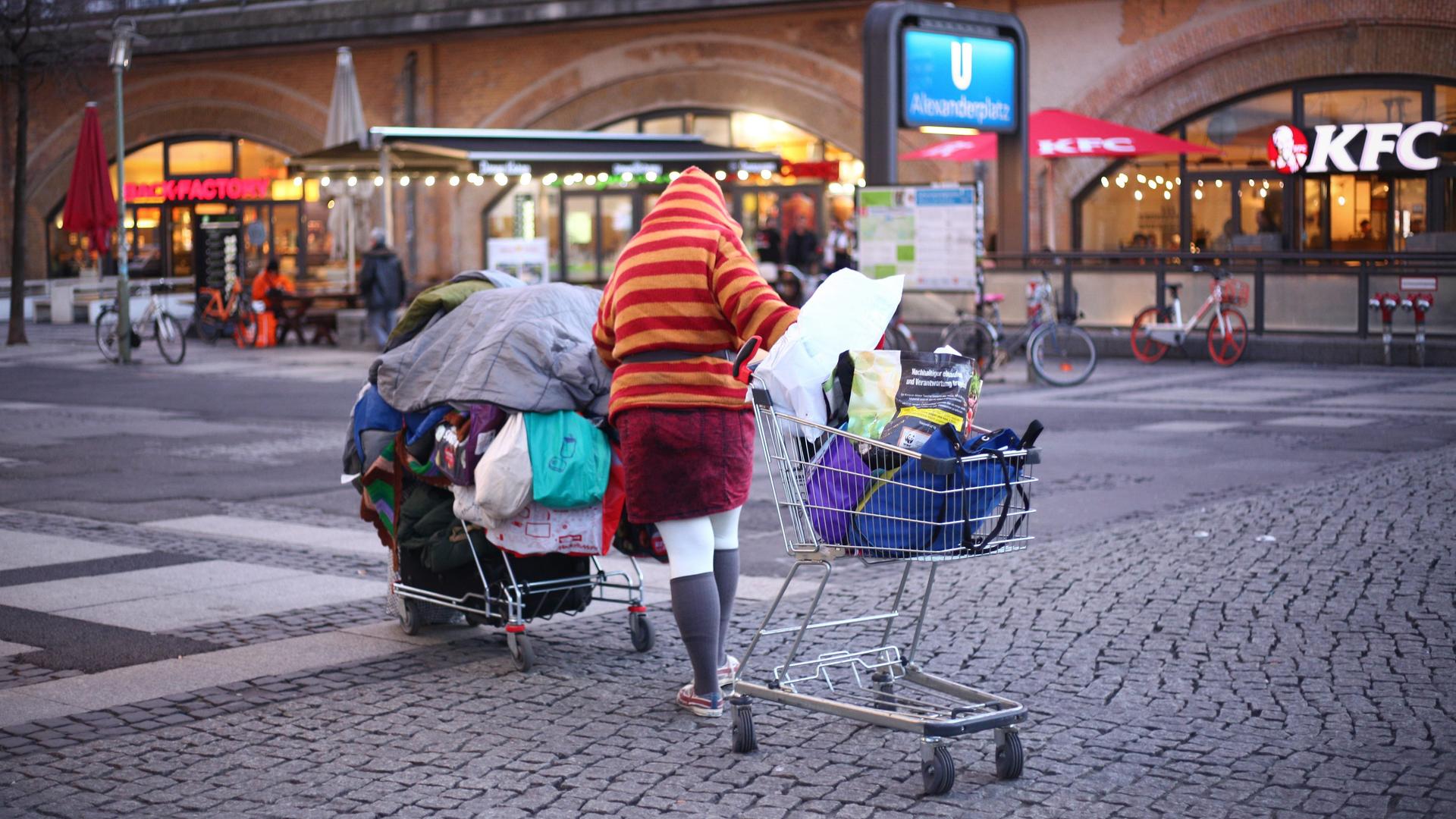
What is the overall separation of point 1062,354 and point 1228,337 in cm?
304

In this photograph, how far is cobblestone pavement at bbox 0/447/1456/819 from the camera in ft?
15.4

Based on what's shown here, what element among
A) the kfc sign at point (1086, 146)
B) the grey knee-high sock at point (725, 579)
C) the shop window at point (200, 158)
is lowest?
the grey knee-high sock at point (725, 579)

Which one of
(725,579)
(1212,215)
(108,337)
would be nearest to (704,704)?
(725,579)

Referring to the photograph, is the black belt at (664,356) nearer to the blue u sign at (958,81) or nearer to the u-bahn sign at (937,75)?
the u-bahn sign at (937,75)

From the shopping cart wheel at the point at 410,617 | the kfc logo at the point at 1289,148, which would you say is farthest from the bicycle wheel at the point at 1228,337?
the shopping cart wheel at the point at 410,617

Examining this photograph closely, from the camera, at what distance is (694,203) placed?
559cm

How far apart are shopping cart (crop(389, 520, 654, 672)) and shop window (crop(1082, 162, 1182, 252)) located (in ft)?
75.2

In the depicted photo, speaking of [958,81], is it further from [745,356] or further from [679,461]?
[745,356]

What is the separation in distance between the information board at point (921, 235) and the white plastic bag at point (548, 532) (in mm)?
12665

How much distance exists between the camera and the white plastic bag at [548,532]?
6.25 meters

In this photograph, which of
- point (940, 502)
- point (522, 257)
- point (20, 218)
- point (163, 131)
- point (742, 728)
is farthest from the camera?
point (163, 131)

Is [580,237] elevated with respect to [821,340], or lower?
elevated

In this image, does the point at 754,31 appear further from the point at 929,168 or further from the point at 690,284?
the point at 690,284

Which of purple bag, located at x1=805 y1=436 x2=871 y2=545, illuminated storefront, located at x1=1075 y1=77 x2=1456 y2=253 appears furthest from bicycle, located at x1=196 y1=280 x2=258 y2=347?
purple bag, located at x1=805 y1=436 x2=871 y2=545
